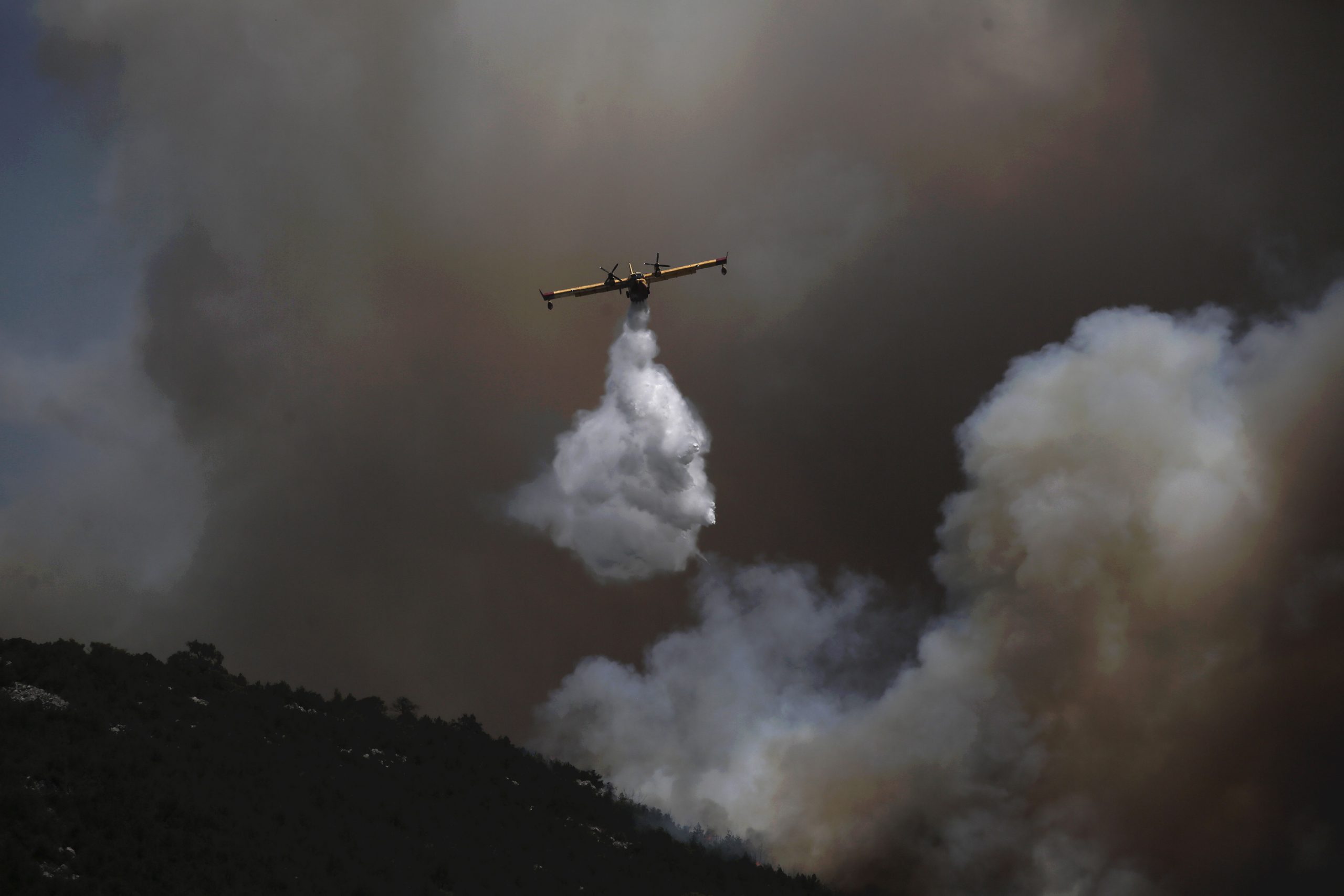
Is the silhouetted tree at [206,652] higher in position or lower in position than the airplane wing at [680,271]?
lower

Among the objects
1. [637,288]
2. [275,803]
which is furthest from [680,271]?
[275,803]

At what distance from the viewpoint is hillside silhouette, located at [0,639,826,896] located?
65.1m

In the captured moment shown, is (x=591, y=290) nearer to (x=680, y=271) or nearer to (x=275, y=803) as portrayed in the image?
(x=680, y=271)

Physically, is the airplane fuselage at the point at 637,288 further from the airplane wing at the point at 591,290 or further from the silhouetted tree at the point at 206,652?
the silhouetted tree at the point at 206,652

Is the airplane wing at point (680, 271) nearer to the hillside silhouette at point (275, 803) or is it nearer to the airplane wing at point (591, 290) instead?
the airplane wing at point (591, 290)

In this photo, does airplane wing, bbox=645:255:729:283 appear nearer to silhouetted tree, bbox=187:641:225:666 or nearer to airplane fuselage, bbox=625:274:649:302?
airplane fuselage, bbox=625:274:649:302

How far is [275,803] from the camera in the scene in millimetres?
81438

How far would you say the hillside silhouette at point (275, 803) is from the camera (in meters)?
65.1

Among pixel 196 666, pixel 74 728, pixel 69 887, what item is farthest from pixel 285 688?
pixel 69 887

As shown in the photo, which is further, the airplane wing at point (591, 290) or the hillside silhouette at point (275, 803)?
the airplane wing at point (591, 290)

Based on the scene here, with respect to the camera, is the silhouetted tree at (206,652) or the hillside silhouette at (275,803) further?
the silhouetted tree at (206,652)

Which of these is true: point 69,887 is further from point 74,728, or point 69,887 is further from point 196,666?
point 196,666

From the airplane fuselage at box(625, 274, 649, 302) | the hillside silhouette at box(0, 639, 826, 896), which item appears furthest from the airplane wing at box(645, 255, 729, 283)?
the hillside silhouette at box(0, 639, 826, 896)

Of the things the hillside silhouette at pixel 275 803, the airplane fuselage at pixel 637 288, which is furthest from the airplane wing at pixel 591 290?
the hillside silhouette at pixel 275 803
